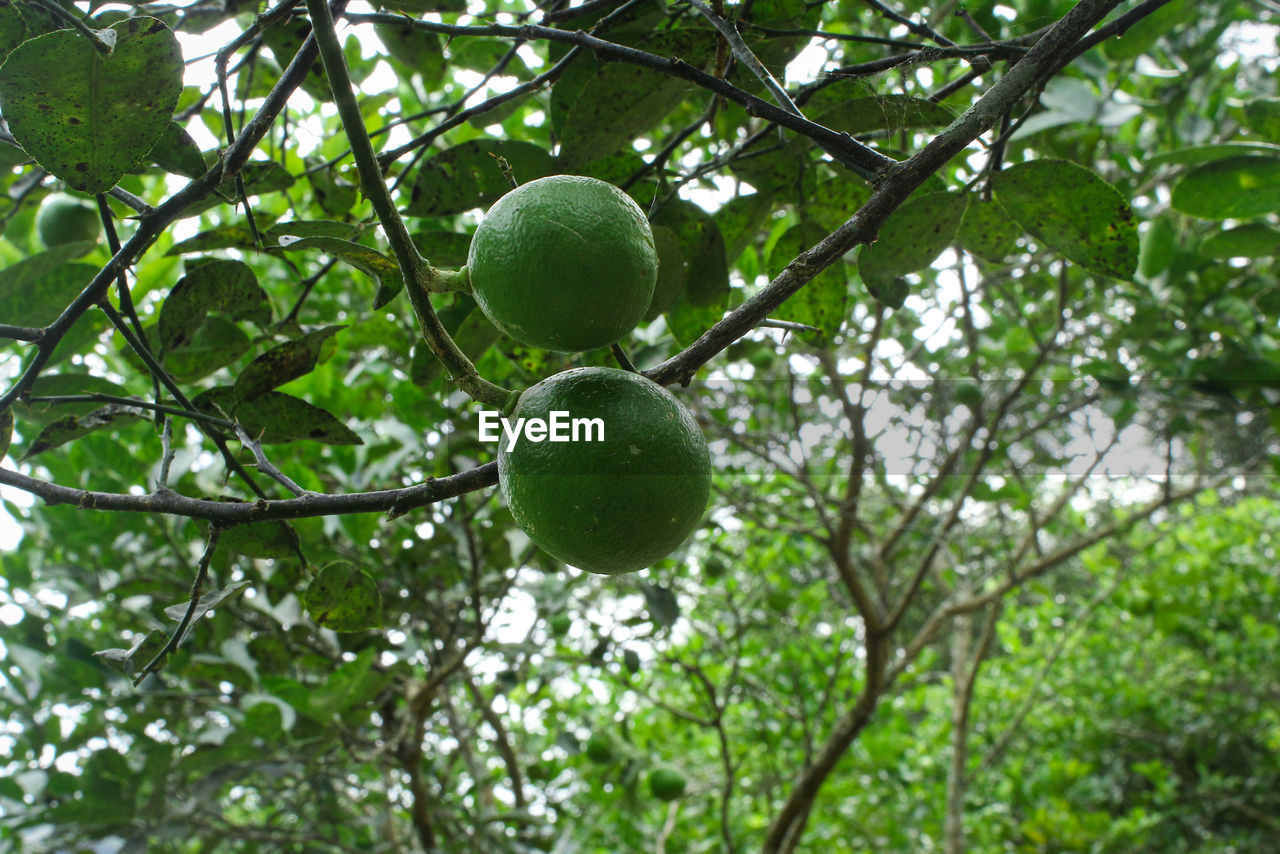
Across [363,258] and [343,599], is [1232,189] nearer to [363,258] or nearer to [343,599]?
[363,258]

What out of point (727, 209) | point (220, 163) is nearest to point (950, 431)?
point (727, 209)

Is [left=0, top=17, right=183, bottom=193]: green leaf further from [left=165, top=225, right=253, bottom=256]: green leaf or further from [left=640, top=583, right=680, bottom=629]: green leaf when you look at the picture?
[left=640, top=583, right=680, bottom=629]: green leaf

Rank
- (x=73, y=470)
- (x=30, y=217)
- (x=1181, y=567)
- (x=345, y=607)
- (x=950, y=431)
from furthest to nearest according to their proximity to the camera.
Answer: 1. (x=1181, y=567)
2. (x=950, y=431)
3. (x=73, y=470)
4. (x=30, y=217)
5. (x=345, y=607)

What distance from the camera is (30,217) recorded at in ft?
4.73

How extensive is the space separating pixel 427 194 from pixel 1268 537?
558 cm

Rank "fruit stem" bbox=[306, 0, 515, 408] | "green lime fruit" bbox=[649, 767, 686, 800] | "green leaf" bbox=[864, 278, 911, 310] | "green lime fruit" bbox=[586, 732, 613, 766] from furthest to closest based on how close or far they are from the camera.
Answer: "green lime fruit" bbox=[586, 732, 613, 766] → "green lime fruit" bbox=[649, 767, 686, 800] → "green leaf" bbox=[864, 278, 911, 310] → "fruit stem" bbox=[306, 0, 515, 408]

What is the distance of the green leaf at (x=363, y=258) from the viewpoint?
63 cm

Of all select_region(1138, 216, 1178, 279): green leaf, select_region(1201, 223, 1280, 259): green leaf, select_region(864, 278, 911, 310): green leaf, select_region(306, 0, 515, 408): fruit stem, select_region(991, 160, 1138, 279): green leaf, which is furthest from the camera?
select_region(1138, 216, 1178, 279): green leaf

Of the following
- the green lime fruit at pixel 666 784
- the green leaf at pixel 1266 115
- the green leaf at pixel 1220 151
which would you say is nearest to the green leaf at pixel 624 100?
the green leaf at pixel 1220 151

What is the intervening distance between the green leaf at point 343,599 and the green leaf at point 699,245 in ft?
1.81

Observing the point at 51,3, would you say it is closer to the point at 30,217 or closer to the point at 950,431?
the point at 30,217

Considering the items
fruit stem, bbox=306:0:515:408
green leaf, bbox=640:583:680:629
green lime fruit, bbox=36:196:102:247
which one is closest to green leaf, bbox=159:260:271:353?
fruit stem, bbox=306:0:515:408

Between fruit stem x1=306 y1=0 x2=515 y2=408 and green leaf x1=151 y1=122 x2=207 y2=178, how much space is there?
292mm

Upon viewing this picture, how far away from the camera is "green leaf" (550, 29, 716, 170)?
0.82 meters
